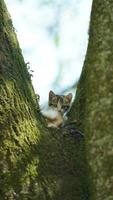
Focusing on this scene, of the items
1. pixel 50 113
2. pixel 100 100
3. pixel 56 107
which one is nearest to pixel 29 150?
pixel 100 100

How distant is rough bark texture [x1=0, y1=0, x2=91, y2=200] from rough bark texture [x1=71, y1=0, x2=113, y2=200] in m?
0.23

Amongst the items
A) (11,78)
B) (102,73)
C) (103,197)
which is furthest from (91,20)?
(103,197)

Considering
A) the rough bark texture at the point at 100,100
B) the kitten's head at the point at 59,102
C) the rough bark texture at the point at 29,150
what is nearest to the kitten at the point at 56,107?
the kitten's head at the point at 59,102

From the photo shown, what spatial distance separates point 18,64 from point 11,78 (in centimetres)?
23

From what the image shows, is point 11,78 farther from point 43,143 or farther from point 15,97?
point 43,143

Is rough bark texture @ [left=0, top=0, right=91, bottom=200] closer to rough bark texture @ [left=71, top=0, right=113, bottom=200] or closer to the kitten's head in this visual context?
rough bark texture @ [left=71, top=0, right=113, bottom=200]

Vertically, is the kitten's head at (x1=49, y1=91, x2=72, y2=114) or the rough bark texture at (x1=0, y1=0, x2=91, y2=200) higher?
the kitten's head at (x1=49, y1=91, x2=72, y2=114)

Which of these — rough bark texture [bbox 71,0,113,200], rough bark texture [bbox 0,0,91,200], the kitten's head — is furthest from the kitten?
rough bark texture [bbox 71,0,113,200]

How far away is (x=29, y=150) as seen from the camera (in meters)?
2.69

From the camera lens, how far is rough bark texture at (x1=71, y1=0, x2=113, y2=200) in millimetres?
2178

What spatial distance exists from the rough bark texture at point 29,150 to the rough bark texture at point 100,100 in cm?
23

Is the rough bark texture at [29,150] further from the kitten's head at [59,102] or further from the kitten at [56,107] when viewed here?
the kitten's head at [59,102]

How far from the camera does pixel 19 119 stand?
2.75 m

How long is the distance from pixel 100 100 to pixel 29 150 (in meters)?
0.55
